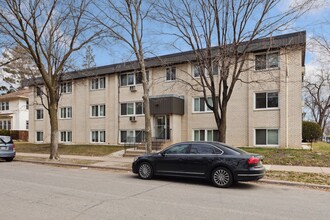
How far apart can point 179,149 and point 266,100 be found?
12.1 metres

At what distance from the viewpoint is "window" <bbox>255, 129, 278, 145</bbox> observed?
19578 millimetres

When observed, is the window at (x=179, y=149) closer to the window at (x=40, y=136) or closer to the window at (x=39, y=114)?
the window at (x=40, y=136)

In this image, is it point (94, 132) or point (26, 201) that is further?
point (94, 132)

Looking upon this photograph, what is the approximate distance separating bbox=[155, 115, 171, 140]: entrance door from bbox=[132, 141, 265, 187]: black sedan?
471 inches

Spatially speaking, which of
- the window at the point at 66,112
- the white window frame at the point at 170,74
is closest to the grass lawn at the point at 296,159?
the white window frame at the point at 170,74

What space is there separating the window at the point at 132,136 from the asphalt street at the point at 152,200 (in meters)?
14.5

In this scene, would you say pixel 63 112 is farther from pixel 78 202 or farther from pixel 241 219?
pixel 241 219

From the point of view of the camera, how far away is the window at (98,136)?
1087 inches

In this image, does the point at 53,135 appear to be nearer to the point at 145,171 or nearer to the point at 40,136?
the point at 145,171

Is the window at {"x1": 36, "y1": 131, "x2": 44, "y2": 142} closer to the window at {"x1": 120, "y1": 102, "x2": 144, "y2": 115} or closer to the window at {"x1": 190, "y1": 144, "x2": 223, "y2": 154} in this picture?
the window at {"x1": 120, "y1": 102, "x2": 144, "y2": 115}

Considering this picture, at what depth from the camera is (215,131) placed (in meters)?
21.7

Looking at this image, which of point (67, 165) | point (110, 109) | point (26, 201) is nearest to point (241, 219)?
point (26, 201)

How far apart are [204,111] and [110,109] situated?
9.65 meters

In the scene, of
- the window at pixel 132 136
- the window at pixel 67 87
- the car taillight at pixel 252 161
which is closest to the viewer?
the car taillight at pixel 252 161
